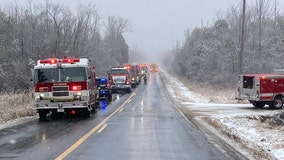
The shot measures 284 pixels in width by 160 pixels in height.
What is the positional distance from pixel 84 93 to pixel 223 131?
6.93 m

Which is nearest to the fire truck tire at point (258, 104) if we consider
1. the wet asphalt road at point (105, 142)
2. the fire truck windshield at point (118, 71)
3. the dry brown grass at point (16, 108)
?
the wet asphalt road at point (105, 142)

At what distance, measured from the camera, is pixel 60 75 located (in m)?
19.4

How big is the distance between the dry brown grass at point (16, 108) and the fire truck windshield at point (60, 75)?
244 centimetres

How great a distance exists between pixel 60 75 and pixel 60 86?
55cm

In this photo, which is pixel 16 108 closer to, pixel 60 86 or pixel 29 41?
pixel 60 86

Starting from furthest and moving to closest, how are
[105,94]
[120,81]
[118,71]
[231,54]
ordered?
[231,54]
[118,71]
[120,81]
[105,94]

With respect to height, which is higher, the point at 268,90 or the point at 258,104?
the point at 268,90

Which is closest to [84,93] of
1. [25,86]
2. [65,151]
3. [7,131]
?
[7,131]

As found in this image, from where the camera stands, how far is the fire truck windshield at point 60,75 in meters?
19.3

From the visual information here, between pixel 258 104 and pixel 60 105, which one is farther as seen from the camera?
pixel 258 104

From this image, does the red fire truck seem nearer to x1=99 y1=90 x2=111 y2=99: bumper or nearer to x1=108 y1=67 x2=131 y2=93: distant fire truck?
x1=99 y1=90 x2=111 y2=99: bumper

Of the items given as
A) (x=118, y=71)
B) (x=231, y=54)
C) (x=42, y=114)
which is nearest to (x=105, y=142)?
(x=42, y=114)

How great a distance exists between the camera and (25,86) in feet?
177

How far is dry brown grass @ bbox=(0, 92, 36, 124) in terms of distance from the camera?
20.0 metres
